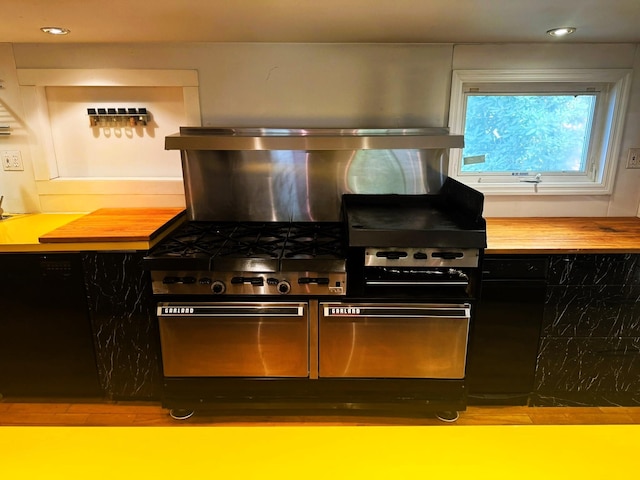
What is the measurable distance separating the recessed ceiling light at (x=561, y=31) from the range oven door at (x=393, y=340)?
1424 millimetres

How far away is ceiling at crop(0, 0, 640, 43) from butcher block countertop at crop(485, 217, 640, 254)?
40.2 inches

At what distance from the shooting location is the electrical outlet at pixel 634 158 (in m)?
2.56

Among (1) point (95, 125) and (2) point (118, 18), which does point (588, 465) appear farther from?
(1) point (95, 125)

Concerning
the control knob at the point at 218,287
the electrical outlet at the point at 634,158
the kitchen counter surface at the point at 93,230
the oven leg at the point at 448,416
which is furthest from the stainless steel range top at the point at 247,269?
the electrical outlet at the point at 634,158

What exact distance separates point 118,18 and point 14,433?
1751 millimetres

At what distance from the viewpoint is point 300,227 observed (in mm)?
2490

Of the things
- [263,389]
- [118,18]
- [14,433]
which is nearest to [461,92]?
[118,18]

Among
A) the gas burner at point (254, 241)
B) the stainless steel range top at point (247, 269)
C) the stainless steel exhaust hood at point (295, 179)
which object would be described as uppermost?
the stainless steel exhaust hood at point (295, 179)

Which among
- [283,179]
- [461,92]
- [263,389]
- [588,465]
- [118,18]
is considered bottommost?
[263,389]

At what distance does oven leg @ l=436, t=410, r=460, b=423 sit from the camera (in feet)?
7.18

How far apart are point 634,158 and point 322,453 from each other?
9.28 ft

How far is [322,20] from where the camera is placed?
187cm

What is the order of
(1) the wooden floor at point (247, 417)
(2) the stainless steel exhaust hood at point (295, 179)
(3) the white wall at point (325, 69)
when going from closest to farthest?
(1) the wooden floor at point (247, 417), (3) the white wall at point (325, 69), (2) the stainless steel exhaust hood at point (295, 179)

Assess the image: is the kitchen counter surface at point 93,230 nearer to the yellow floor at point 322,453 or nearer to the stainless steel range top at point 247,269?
the stainless steel range top at point 247,269
